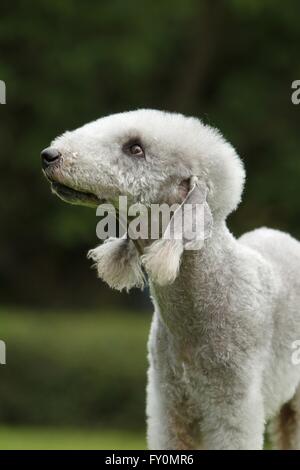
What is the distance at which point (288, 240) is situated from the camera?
5.21 metres

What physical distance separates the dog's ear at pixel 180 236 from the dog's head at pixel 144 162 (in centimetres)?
3

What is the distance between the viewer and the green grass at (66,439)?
837 centimetres

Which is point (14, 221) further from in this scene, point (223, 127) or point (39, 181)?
point (223, 127)

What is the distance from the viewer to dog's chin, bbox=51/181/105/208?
4036 mm

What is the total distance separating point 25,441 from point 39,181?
7.31m

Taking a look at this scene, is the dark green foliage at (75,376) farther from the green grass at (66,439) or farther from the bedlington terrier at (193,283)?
the bedlington terrier at (193,283)

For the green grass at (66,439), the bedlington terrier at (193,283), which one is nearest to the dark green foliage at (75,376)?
the green grass at (66,439)

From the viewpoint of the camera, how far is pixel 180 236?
409 cm

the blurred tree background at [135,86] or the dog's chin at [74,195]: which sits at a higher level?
the blurred tree background at [135,86]

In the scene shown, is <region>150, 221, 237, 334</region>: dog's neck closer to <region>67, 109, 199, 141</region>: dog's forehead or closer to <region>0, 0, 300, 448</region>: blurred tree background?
<region>67, 109, 199, 141</region>: dog's forehead

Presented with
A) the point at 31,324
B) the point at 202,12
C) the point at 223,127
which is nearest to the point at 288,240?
the point at 31,324

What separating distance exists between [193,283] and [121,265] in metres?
0.36

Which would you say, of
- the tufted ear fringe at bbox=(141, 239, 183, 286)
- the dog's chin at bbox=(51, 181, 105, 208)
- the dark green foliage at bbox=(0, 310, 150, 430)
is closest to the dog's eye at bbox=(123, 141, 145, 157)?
the dog's chin at bbox=(51, 181, 105, 208)

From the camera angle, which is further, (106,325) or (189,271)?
(106,325)
